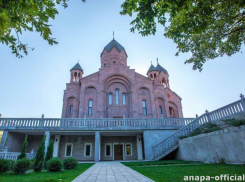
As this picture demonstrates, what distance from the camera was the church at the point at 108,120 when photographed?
1566 centimetres

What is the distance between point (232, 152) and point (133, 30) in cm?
747

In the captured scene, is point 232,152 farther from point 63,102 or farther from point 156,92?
point 63,102

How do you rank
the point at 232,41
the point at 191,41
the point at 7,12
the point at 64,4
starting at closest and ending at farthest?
1. the point at 7,12
2. the point at 64,4
3. the point at 232,41
4. the point at 191,41

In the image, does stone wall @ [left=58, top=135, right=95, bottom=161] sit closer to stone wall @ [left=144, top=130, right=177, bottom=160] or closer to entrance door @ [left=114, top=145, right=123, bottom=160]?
entrance door @ [left=114, top=145, right=123, bottom=160]

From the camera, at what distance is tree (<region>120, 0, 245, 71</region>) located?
515 centimetres

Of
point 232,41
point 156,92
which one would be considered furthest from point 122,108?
point 232,41

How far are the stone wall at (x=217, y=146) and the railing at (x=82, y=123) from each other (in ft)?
14.3

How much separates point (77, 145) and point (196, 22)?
16.7 metres

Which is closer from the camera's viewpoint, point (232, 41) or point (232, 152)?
point (232, 152)

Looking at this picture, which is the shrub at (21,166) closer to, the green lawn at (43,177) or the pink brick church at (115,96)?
the green lawn at (43,177)

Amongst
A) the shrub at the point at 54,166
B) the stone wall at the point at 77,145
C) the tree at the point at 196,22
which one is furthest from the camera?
the stone wall at the point at 77,145

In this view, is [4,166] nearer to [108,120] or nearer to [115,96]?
[108,120]

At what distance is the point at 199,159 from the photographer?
1034cm

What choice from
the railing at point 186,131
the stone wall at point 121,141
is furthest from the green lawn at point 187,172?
the stone wall at point 121,141
